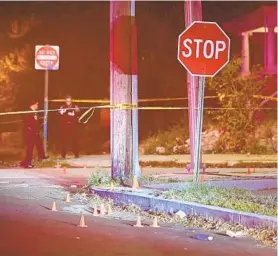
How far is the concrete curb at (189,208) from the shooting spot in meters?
7.71

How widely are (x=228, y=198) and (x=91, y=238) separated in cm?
241

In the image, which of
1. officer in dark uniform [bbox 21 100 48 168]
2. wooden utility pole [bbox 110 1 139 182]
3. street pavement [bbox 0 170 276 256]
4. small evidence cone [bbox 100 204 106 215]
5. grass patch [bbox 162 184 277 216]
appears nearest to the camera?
street pavement [bbox 0 170 276 256]

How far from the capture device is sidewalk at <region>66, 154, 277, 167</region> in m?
15.4

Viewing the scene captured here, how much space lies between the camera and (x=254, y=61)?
83.5ft

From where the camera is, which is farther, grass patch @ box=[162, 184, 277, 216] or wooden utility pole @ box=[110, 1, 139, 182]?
wooden utility pole @ box=[110, 1, 139, 182]

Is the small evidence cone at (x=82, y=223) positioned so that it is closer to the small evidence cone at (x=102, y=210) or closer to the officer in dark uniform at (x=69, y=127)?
the small evidence cone at (x=102, y=210)

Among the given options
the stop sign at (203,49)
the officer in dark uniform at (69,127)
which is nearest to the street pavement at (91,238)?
the stop sign at (203,49)

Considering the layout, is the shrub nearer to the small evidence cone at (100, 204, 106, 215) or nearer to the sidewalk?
the sidewalk

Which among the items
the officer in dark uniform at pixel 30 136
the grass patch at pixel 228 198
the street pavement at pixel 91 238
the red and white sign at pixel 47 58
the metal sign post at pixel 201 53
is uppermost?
the red and white sign at pixel 47 58

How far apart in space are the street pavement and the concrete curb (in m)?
0.43

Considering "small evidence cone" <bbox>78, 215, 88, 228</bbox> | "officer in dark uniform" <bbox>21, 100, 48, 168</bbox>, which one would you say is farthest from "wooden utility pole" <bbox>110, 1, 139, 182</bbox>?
"officer in dark uniform" <bbox>21, 100, 48, 168</bbox>

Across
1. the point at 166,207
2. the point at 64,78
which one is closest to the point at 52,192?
the point at 166,207

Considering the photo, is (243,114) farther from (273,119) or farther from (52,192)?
(52,192)

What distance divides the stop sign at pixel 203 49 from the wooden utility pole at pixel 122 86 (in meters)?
1.37
